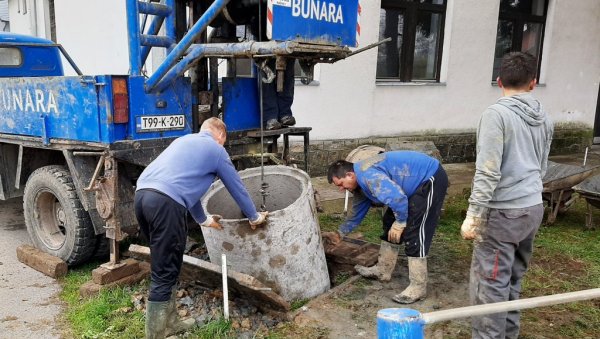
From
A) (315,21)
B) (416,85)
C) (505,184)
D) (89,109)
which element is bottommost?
(505,184)

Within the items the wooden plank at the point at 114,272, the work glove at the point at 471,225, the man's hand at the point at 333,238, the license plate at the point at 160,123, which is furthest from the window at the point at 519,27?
the wooden plank at the point at 114,272

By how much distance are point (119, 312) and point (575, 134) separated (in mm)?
11016

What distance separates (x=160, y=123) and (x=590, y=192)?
14.9ft

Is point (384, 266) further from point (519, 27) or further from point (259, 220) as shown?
point (519, 27)

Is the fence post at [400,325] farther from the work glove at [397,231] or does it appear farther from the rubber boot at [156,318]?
the work glove at [397,231]

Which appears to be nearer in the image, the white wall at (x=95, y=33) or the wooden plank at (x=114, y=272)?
the wooden plank at (x=114, y=272)

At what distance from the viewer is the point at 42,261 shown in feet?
14.3

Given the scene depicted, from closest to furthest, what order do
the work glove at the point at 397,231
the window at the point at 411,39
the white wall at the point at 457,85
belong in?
the work glove at the point at 397,231 → the white wall at the point at 457,85 → the window at the point at 411,39

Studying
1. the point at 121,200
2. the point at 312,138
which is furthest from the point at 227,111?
the point at 312,138

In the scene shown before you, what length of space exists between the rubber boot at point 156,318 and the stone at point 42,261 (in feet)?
5.16

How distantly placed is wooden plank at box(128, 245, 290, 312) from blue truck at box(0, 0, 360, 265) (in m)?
0.64

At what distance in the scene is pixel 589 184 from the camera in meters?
5.73

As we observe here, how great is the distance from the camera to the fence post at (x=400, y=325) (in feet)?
5.09

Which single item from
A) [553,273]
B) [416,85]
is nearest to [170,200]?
[553,273]
